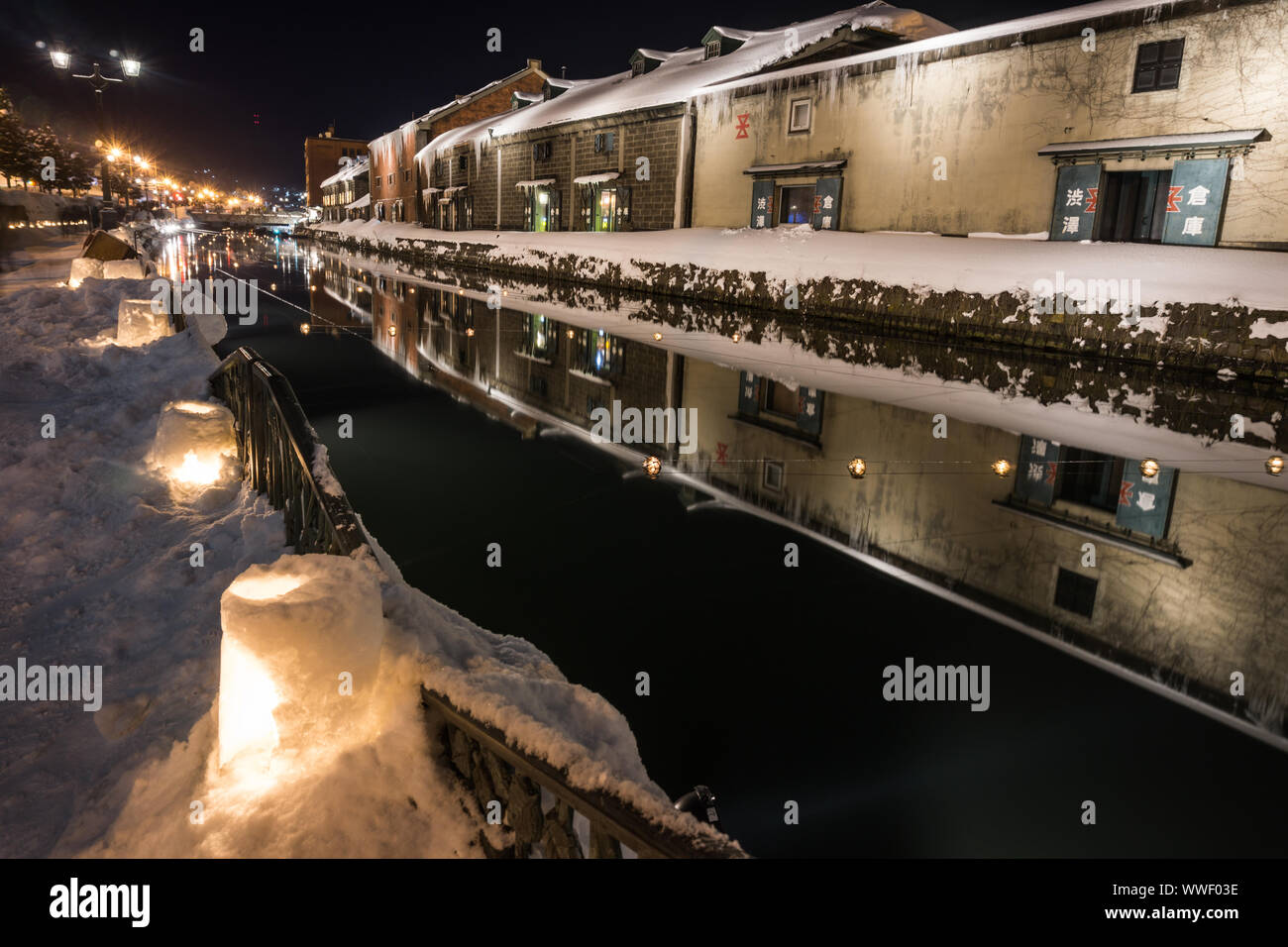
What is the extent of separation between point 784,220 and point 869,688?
24713 millimetres

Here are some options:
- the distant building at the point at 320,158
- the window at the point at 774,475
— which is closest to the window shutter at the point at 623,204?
the window at the point at 774,475

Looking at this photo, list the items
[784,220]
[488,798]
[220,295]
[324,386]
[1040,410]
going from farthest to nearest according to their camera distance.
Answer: [784,220] < [220,295] < [324,386] < [1040,410] < [488,798]

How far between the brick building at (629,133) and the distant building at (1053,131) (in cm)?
370

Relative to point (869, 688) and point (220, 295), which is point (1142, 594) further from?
point (220, 295)

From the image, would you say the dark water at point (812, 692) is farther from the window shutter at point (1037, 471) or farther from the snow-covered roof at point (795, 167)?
the snow-covered roof at point (795, 167)

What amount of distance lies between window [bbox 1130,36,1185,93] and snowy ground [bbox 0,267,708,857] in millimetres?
20001

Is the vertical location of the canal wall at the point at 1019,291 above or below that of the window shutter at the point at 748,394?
above

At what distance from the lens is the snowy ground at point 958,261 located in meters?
13.0

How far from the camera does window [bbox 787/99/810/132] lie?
23781 mm

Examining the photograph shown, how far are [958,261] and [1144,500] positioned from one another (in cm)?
1242

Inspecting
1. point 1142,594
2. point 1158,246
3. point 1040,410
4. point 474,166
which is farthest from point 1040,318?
point 474,166

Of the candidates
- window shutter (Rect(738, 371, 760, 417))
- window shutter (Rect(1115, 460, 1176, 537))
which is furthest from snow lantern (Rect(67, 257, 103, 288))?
window shutter (Rect(1115, 460, 1176, 537))

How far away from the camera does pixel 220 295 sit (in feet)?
69.3

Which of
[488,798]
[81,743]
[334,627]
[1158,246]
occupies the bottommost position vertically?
[81,743]
